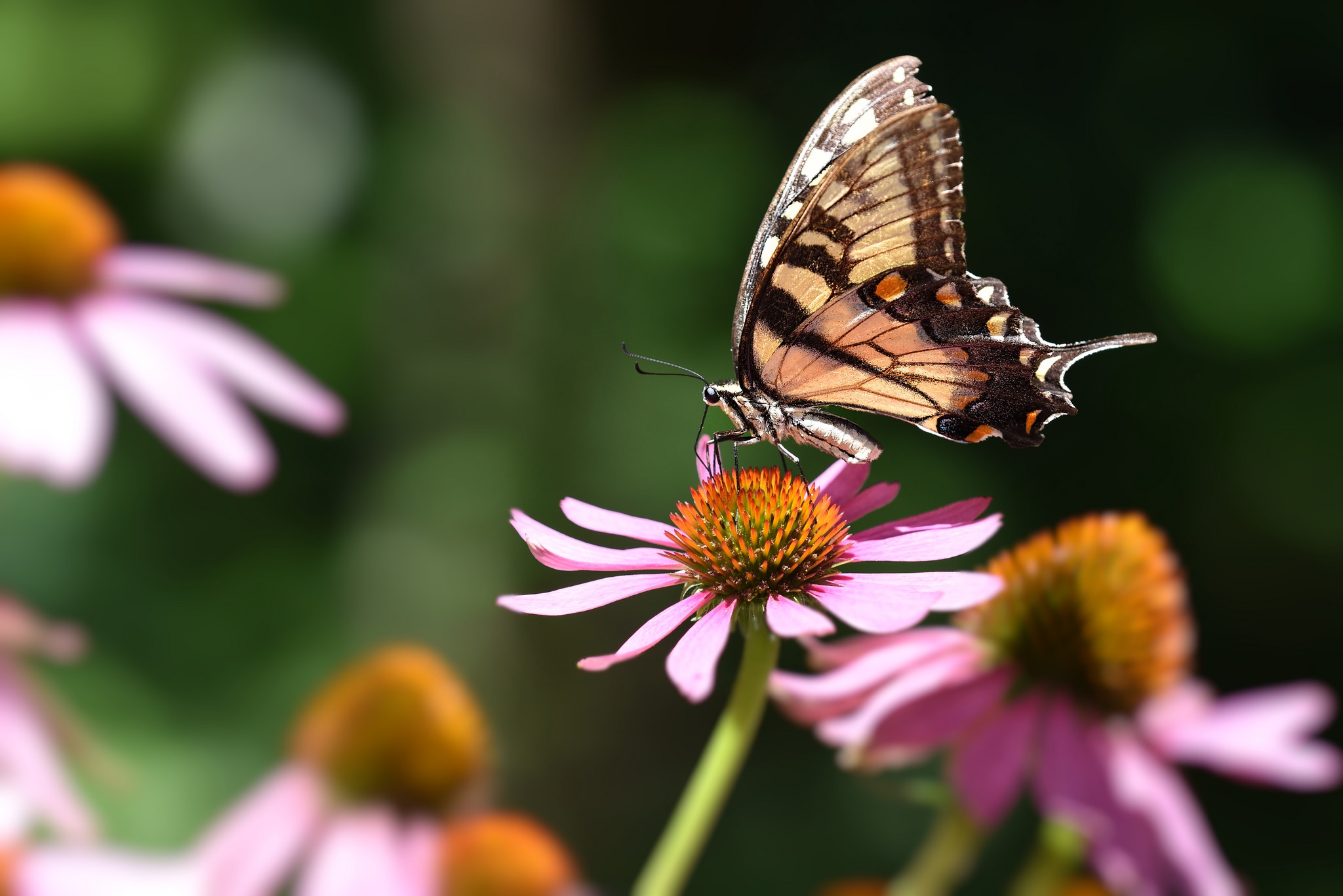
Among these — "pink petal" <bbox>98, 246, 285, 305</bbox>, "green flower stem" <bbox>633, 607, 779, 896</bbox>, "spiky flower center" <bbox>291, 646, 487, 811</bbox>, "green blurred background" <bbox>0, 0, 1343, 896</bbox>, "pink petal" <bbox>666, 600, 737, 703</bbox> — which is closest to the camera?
"pink petal" <bbox>666, 600, 737, 703</bbox>

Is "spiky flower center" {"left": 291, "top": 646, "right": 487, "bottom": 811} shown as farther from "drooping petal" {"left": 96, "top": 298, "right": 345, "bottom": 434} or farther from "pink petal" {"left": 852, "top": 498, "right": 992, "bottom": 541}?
"pink petal" {"left": 852, "top": 498, "right": 992, "bottom": 541}

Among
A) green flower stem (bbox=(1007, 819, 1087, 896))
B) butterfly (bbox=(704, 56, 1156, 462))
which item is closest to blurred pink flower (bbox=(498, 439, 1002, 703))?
butterfly (bbox=(704, 56, 1156, 462))

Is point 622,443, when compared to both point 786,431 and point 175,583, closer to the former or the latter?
point 175,583

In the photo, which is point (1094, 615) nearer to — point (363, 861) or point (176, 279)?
point (363, 861)

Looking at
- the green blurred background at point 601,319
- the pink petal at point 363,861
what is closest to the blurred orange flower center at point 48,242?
the pink petal at point 363,861

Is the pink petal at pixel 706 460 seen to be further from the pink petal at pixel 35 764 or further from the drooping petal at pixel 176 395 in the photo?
the pink petal at pixel 35 764

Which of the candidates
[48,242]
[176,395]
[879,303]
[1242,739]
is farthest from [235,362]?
[1242,739]

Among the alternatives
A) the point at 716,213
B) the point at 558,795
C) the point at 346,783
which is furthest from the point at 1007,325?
the point at 716,213
